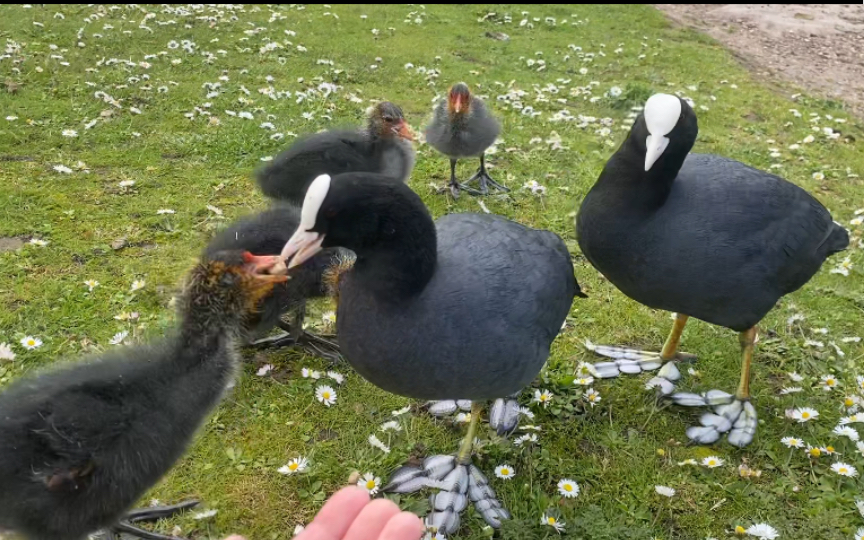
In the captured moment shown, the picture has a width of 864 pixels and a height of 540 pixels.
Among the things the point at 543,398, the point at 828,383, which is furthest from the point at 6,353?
the point at 828,383

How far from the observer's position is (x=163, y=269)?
4344mm

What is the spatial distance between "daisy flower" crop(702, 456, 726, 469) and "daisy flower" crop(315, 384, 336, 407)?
198 cm

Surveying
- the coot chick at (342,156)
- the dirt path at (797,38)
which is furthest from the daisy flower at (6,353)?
the dirt path at (797,38)

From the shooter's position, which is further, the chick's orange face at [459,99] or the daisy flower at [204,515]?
the chick's orange face at [459,99]

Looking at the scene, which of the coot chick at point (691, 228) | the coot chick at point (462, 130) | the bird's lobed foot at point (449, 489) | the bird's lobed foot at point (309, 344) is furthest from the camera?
the coot chick at point (462, 130)

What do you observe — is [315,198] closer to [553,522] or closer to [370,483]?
[370,483]

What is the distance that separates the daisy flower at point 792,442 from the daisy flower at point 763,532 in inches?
24.1

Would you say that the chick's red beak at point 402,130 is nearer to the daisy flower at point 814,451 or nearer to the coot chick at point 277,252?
the coot chick at point 277,252

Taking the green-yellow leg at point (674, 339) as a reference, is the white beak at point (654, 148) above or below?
above

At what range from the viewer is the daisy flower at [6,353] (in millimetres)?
3447

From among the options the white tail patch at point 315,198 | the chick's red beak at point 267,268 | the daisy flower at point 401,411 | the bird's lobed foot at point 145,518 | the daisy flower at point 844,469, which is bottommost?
the daisy flower at point 401,411

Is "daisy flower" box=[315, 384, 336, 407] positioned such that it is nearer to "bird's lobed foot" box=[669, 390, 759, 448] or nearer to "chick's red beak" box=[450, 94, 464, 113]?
"bird's lobed foot" box=[669, 390, 759, 448]

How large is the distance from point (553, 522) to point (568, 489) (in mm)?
235

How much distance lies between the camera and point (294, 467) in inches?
122
